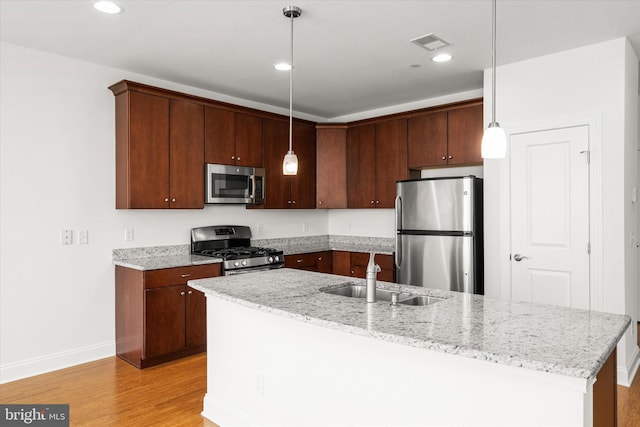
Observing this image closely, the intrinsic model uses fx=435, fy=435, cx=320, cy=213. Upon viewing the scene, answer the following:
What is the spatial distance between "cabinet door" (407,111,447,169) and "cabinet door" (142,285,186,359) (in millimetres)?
2802

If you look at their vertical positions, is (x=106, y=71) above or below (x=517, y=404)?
above

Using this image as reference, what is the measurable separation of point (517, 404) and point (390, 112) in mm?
4422

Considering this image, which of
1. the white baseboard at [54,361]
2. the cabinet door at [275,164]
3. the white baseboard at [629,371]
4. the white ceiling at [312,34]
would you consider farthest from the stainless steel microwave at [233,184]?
the white baseboard at [629,371]

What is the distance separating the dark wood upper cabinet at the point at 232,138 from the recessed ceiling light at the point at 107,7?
1.58m

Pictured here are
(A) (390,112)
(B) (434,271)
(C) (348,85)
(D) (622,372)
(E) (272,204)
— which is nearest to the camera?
(D) (622,372)

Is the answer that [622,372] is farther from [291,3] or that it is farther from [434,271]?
[291,3]

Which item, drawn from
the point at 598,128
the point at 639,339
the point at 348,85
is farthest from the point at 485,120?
the point at 639,339

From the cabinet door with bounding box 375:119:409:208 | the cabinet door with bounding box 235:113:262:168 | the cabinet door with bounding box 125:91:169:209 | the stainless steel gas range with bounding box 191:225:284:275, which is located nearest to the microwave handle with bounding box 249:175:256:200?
the cabinet door with bounding box 235:113:262:168

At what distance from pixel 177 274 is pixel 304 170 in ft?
7.20

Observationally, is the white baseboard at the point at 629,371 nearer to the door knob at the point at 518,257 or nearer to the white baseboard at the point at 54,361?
the door knob at the point at 518,257

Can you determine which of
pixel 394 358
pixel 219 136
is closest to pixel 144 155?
pixel 219 136

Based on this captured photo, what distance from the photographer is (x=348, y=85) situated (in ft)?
14.8

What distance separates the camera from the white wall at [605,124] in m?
3.28

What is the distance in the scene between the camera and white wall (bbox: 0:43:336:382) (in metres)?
3.39
